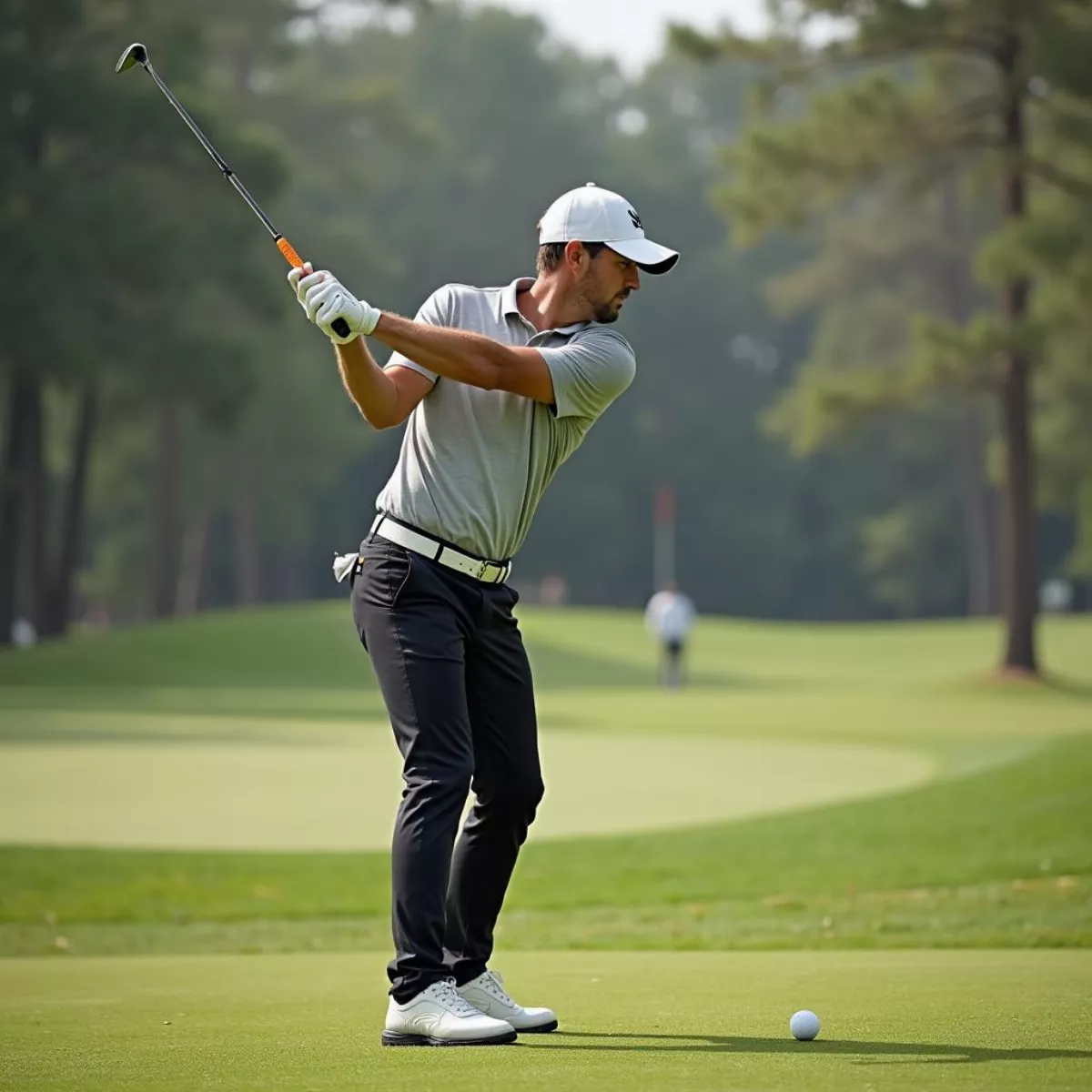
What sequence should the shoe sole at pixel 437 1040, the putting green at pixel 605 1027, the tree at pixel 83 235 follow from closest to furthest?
the putting green at pixel 605 1027, the shoe sole at pixel 437 1040, the tree at pixel 83 235

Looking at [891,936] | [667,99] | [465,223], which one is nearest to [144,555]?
[465,223]

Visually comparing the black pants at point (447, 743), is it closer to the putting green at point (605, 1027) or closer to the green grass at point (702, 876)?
the putting green at point (605, 1027)

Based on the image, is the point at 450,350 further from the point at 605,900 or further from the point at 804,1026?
the point at 605,900

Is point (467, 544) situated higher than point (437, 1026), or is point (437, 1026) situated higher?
point (467, 544)

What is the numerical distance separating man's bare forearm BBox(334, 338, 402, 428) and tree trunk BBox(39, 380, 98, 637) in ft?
123

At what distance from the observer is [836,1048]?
4.83 meters

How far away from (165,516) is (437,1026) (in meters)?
46.1

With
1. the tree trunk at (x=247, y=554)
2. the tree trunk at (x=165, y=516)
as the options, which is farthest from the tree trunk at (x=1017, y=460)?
the tree trunk at (x=247, y=554)

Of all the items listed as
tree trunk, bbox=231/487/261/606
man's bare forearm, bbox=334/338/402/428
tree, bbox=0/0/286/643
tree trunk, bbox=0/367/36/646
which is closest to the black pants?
man's bare forearm, bbox=334/338/402/428

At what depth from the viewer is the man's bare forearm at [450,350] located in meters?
5.18

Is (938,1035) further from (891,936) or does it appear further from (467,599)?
(891,936)

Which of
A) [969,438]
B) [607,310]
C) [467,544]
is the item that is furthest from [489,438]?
[969,438]

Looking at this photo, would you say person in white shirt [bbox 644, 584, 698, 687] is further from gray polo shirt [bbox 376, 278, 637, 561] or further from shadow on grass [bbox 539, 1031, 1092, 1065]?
shadow on grass [bbox 539, 1031, 1092, 1065]

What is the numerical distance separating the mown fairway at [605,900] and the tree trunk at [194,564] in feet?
116
